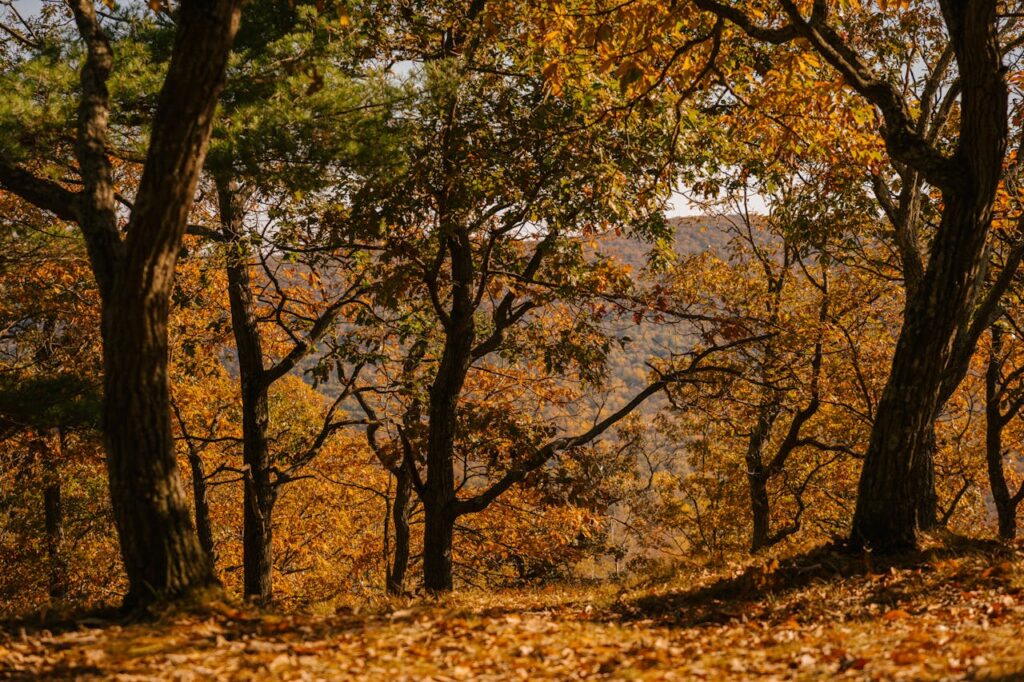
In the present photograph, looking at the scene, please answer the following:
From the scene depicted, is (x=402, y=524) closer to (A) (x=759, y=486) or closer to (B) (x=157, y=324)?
(A) (x=759, y=486)

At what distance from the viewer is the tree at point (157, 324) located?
4.98 meters

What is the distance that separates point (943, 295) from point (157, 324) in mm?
6647

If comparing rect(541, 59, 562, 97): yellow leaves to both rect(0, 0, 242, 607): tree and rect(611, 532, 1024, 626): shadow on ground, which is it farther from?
rect(611, 532, 1024, 626): shadow on ground

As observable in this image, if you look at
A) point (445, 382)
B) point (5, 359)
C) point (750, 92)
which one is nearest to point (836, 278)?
point (750, 92)

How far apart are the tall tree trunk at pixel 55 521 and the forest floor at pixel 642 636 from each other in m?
11.4

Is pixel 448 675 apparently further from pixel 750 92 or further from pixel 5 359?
pixel 5 359

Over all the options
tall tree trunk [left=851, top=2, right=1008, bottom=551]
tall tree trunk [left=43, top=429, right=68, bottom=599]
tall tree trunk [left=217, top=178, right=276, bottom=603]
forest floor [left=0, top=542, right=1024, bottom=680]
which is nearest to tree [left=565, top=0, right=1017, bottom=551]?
tall tree trunk [left=851, top=2, right=1008, bottom=551]

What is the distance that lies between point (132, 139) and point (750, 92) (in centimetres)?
706

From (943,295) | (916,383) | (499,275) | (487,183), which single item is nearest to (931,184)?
(943,295)

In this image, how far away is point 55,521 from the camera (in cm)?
1834

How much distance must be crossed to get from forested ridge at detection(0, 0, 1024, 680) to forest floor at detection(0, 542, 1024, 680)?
1.5 inches

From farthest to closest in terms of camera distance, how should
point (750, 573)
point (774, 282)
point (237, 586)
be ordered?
point (237, 586) < point (774, 282) < point (750, 573)

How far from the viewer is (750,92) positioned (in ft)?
28.8

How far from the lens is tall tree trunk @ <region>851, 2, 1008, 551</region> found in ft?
20.6
